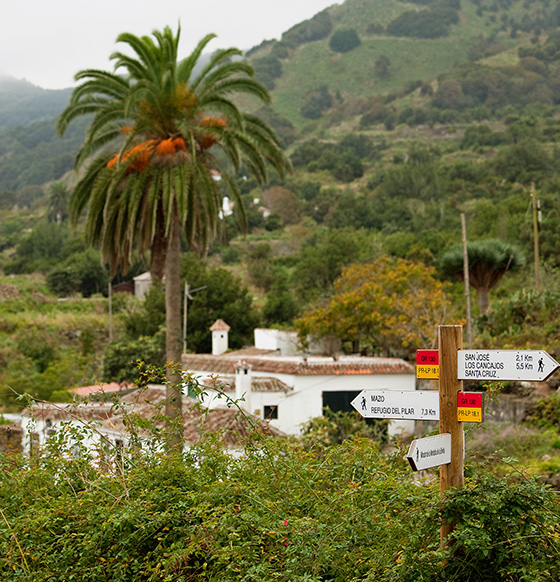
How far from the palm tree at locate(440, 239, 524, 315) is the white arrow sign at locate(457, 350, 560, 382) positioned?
19.8m

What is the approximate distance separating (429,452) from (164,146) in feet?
30.0

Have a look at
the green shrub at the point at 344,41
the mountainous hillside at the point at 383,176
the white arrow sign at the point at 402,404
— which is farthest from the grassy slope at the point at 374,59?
the white arrow sign at the point at 402,404

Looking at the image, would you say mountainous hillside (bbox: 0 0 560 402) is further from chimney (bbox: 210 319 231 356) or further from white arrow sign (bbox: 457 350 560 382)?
white arrow sign (bbox: 457 350 560 382)

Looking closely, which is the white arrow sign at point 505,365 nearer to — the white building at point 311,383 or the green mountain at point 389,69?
the white building at point 311,383

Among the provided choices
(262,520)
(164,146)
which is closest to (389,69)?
(164,146)

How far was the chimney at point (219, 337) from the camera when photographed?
29.2m

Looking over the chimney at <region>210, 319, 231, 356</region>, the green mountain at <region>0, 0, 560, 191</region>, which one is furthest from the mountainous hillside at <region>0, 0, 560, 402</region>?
the chimney at <region>210, 319, 231, 356</region>

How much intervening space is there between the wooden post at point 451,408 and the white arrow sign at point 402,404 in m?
0.06

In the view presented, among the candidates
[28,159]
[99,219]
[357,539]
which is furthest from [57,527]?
[28,159]

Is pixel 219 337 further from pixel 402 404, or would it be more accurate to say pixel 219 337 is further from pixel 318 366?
pixel 402 404

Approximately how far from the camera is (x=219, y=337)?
2959 centimetres

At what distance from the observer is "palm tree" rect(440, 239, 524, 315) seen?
2350 centimetres

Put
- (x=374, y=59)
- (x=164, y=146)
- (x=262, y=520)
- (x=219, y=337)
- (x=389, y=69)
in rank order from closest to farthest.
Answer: (x=262, y=520) → (x=164, y=146) → (x=219, y=337) → (x=389, y=69) → (x=374, y=59)

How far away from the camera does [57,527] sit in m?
5.16
